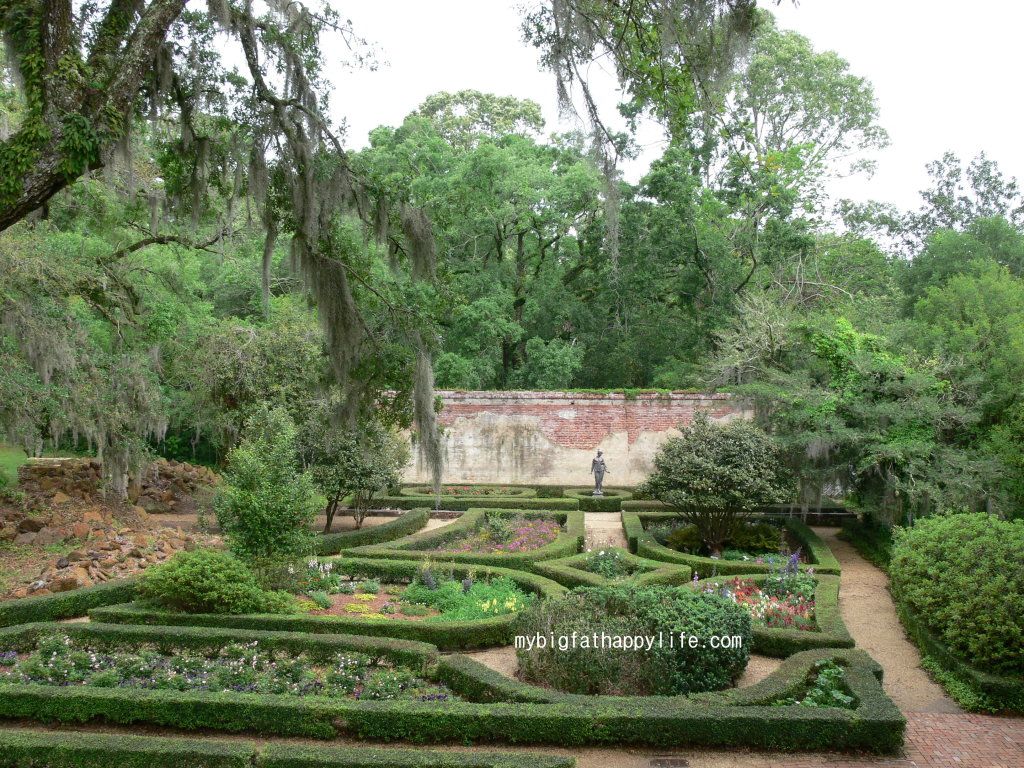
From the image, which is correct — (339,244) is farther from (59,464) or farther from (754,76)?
(754,76)

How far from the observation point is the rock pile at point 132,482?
560 inches

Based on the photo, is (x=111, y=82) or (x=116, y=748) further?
(x=116, y=748)

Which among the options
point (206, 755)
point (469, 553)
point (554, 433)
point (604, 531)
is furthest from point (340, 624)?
point (554, 433)

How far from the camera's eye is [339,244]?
24.6ft

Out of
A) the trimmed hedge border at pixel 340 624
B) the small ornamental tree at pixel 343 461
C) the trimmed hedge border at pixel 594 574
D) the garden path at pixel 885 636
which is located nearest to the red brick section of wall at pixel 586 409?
the small ornamental tree at pixel 343 461

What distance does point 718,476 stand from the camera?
465 inches

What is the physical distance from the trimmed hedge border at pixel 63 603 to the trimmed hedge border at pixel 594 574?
524 cm

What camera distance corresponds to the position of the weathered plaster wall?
65.4ft

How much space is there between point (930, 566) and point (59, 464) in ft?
54.0

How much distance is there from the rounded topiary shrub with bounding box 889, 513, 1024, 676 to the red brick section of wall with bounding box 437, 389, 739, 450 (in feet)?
34.0

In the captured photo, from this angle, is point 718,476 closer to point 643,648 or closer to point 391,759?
point 643,648

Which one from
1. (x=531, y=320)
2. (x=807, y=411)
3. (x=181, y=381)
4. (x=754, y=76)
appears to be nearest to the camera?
(x=807, y=411)

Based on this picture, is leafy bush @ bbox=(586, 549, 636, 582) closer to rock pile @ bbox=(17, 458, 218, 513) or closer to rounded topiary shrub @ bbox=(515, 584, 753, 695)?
rounded topiary shrub @ bbox=(515, 584, 753, 695)

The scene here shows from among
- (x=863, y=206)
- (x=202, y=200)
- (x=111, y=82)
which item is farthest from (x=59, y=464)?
(x=863, y=206)
